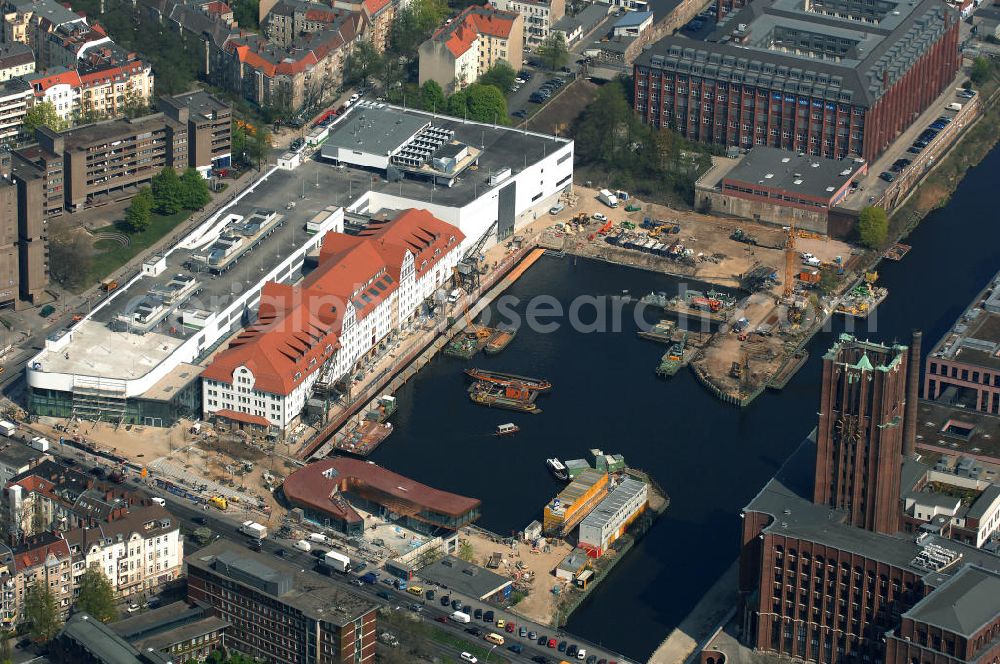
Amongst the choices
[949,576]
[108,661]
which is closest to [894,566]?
[949,576]

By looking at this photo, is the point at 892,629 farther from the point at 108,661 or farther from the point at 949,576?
the point at 108,661

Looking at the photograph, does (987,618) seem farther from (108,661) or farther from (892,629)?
(108,661)

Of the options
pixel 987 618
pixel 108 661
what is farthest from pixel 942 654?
pixel 108 661

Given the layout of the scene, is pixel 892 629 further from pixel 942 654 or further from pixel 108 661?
pixel 108 661
